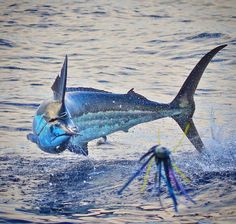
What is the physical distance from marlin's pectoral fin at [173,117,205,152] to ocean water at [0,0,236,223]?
9.8 inches

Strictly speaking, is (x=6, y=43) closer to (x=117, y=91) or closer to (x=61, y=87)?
(x=117, y=91)

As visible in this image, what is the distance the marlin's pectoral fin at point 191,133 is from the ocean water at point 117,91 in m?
0.25

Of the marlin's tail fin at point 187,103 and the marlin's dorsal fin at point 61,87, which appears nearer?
the marlin's dorsal fin at point 61,87

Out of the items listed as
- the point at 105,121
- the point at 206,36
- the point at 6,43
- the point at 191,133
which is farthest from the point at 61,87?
the point at 206,36

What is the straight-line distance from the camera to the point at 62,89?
6859 mm

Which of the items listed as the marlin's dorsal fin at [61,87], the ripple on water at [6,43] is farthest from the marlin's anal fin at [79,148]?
the ripple on water at [6,43]

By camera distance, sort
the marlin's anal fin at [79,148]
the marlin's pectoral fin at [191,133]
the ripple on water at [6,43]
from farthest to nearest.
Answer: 1. the ripple on water at [6,43]
2. the marlin's pectoral fin at [191,133]
3. the marlin's anal fin at [79,148]

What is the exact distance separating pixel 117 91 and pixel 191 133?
4.66m

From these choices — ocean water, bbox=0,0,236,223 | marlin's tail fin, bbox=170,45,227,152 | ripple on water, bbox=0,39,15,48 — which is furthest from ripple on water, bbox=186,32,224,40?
marlin's tail fin, bbox=170,45,227,152

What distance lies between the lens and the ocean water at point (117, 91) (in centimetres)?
663

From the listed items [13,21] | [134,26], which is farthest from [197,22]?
[13,21]

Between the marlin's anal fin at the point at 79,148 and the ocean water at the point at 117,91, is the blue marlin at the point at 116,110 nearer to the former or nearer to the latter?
the marlin's anal fin at the point at 79,148

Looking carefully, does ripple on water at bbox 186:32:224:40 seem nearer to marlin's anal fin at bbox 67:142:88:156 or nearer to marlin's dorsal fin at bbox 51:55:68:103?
marlin's anal fin at bbox 67:142:88:156

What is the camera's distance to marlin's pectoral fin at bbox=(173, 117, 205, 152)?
25.7 feet
